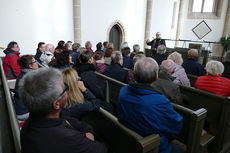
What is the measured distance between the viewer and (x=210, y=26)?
13234mm

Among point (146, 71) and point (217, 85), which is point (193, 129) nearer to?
point (146, 71)

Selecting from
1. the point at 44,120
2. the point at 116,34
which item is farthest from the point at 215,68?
the point at 116,34

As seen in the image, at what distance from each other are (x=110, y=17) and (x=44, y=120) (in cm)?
898

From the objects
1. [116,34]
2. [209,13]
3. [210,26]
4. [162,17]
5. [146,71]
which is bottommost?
[146,71]

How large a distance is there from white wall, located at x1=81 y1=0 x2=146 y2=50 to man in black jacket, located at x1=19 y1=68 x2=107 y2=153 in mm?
7726

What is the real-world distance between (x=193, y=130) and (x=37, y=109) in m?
1.51

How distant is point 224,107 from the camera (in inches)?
85.8

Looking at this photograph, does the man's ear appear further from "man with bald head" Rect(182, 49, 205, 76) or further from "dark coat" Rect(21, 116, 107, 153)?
"man with bald head" Rect(182, 49, 205, 76)

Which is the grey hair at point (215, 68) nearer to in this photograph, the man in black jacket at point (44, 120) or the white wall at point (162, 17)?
the man in black jacket at point (44, 120)

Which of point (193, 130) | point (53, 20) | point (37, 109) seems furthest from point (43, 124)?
point (53, 20)

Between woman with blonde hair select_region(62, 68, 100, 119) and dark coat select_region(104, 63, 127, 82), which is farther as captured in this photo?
dark coat select_region(104, 63, 127, 82)

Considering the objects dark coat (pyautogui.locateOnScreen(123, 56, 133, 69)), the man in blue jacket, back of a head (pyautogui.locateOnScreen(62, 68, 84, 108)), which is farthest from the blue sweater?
dark coat (pyautogui.locateOnScreen(123, 56, 133, 69))

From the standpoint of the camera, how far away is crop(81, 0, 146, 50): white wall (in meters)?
8.46

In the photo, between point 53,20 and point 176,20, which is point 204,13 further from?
point 53,20
